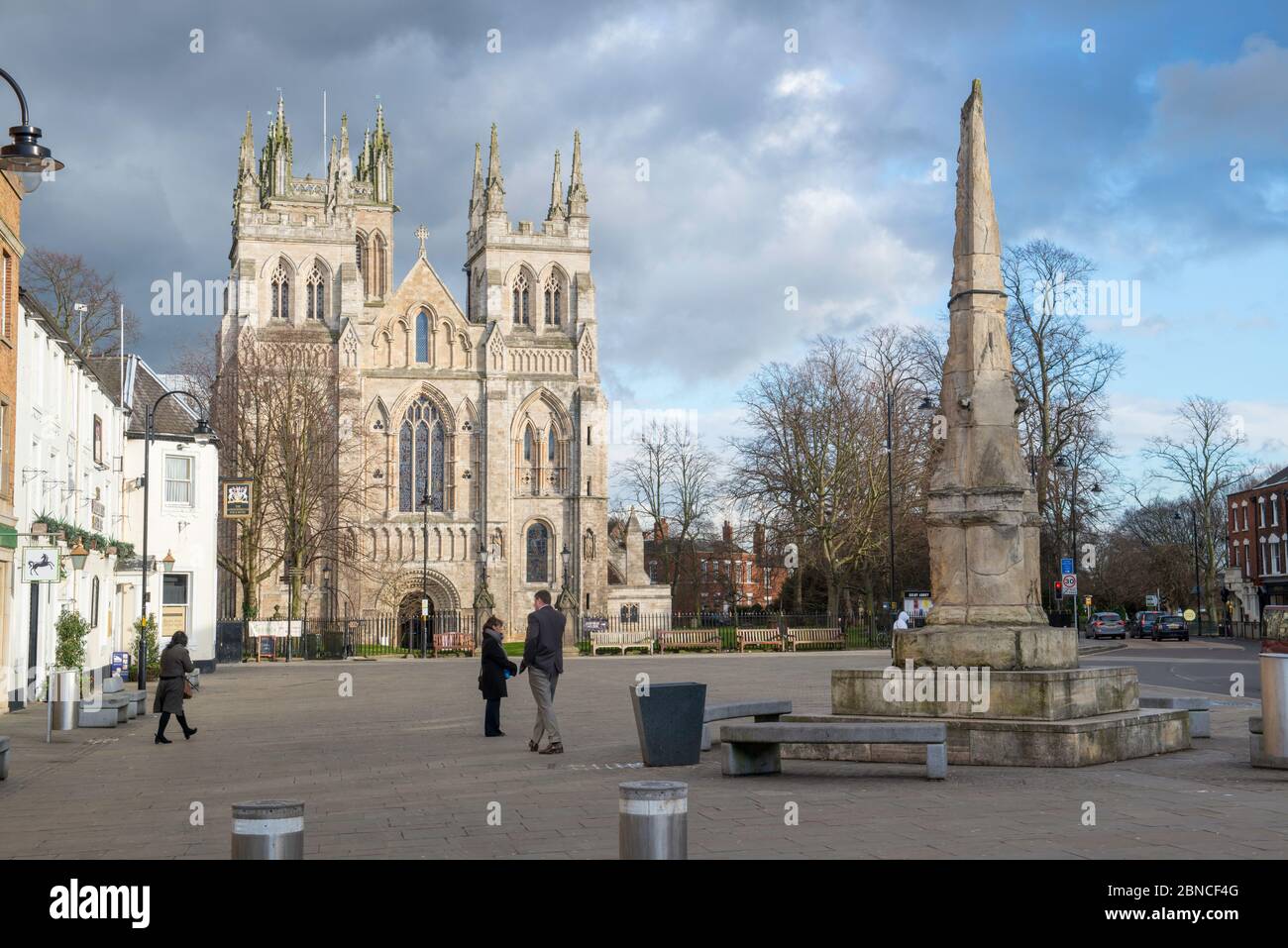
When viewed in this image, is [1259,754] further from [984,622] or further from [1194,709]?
[1194,709]

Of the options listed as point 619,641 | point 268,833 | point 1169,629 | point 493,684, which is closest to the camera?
point 268,833

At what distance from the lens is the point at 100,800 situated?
465 inches

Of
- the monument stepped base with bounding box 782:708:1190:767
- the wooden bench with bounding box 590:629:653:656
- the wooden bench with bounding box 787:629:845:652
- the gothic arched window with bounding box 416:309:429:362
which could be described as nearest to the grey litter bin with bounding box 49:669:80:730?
the monument stepped base with bounding box 782:708:1190:767

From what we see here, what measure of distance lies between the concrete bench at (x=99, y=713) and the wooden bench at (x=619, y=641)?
32.2m

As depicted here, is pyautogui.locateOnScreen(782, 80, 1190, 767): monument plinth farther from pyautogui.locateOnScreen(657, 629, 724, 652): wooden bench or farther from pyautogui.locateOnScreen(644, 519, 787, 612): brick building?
pyautogui.locateOnScreen(644, 519, 787, 612): brick building

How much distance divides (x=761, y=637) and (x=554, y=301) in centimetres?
2968

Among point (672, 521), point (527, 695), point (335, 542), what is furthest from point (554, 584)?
point (527, 695)

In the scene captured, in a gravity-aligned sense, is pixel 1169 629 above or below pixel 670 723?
below

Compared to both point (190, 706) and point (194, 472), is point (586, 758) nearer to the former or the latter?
point (190, 706)

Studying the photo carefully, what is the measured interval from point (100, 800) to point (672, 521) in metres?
72.7

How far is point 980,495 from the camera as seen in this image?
13.3 meters

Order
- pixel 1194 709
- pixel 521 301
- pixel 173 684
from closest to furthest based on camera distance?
pixel 1194 709
pixel 173 684
pixel 521 301

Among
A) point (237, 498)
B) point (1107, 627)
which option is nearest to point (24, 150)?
point (237, 498)

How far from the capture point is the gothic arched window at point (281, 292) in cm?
7206
